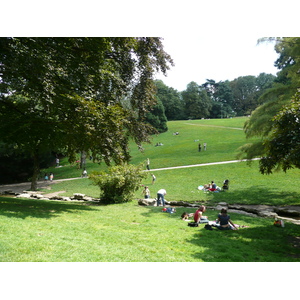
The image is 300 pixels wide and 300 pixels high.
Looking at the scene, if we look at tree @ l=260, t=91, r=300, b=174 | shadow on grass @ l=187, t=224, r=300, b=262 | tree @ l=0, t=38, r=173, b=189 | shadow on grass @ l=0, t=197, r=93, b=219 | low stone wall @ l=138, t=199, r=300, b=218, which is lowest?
low stone wall @ l=138, t=199, r=300, b=218

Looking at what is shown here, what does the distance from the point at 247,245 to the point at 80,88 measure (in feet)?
30.1

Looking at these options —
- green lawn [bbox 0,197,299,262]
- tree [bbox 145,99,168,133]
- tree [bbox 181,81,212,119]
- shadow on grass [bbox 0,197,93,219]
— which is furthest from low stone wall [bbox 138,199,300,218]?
tree [bbox 181,81,212,119]

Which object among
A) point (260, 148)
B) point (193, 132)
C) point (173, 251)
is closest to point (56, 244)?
point (173, 251)

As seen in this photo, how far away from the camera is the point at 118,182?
1659cm

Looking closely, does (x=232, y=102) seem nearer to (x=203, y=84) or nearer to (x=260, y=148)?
(x=203, y=84)

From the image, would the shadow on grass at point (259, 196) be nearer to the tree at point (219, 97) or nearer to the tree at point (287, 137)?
the tree at point (287, 137)

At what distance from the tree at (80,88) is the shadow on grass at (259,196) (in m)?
7.35

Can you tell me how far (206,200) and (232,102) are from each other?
7716 cm

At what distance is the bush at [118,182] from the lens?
54.8 ft

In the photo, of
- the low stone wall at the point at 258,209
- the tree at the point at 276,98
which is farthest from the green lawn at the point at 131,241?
the tree at the point at 276,98

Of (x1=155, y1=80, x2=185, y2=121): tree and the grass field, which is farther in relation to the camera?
(x1=155, y1=80, x2=185, y2=121): tree

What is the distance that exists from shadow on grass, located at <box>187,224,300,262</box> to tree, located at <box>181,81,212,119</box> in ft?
236

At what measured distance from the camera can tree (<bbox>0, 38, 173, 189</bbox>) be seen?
10.1 meters

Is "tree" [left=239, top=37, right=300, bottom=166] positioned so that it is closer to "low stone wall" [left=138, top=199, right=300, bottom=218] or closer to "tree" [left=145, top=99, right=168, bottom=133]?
"low stone wall" [left=138, top=199, right=300, bottom=218]
